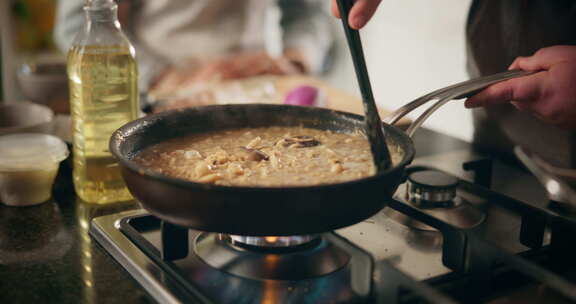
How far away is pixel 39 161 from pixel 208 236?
1.25 ft

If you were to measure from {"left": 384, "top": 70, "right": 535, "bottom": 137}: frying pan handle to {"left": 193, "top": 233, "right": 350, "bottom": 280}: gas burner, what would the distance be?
0.78 ft

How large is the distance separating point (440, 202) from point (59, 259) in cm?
66

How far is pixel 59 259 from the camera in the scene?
0.95m

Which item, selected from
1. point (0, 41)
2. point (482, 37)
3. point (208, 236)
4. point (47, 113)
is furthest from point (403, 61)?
point (208, 236)

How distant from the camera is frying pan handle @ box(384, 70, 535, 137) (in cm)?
102

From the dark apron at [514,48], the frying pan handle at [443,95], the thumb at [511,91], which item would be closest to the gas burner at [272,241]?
the frying pan handle at [443,95]

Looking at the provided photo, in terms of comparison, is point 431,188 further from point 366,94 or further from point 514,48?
point 514,48

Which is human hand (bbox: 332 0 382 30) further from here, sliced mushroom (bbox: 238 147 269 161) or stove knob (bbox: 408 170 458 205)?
stove knob (bbox: 408 170 458 205)

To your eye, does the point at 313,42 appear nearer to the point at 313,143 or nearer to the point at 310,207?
the point at 313,143

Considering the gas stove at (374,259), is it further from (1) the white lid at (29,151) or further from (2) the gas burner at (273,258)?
(1) the white lid at (29,151)

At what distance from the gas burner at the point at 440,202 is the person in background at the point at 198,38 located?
1380 mm

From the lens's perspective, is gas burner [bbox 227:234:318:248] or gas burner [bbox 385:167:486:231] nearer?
gas burner [bbox 227:234:318:248]

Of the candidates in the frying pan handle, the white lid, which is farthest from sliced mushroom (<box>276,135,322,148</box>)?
the white lid

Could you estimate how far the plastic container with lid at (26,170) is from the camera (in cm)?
113
